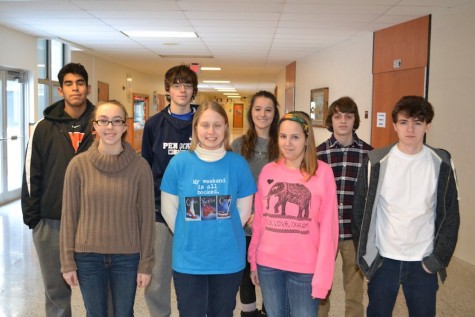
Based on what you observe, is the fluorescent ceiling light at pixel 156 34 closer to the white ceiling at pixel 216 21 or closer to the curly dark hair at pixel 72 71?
the white ceiling at pixel 216 21

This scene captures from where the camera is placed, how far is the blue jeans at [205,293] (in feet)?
6.52

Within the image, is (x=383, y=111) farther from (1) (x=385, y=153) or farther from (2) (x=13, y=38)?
(2) (x=13, y=38)

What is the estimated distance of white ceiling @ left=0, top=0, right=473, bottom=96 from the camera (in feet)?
16.8

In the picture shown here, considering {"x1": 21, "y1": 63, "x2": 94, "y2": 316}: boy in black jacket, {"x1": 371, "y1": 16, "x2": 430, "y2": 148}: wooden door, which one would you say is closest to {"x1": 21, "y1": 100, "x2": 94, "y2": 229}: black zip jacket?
{"x1": 21, "y1": 63, "x2": 94, "y2": 316}: boy in black jacket

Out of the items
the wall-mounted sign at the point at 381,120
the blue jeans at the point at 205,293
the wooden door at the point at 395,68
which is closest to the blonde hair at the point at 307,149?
the blue jeans at the point at 205,293

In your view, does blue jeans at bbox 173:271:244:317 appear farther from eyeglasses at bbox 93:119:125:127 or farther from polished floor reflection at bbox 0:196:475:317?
polished floor reflection at bbox 0:196:475:317

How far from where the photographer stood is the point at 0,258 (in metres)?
4.34

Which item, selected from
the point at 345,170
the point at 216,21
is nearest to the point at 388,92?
the point at 216,21

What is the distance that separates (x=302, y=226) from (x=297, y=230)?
0.03m

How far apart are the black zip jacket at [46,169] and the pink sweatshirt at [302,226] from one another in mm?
1093

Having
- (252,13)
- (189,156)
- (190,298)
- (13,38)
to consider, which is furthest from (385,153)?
(13,38)

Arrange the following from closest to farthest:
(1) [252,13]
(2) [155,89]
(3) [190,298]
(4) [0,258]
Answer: (3) [190,298], (4) [0,258], (1) [252,13], (2) [155,89]

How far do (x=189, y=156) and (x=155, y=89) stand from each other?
15310 mm

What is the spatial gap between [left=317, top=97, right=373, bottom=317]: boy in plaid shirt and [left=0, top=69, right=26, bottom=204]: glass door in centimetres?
608
